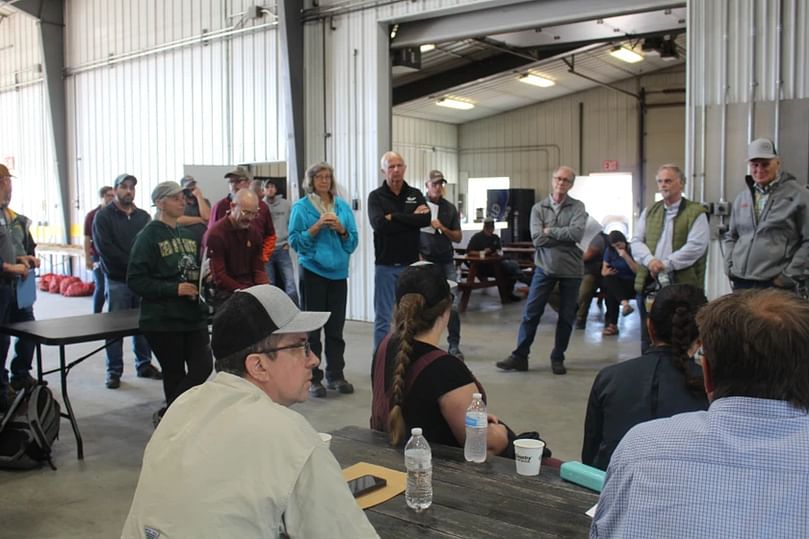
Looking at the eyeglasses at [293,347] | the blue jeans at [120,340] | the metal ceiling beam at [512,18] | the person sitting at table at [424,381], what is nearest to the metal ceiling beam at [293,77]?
the metal ceiling beam at [512,18]

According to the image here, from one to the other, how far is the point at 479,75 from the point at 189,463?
516 inches

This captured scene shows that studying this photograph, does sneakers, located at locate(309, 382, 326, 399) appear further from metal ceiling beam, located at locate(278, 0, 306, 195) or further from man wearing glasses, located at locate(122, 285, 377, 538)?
metal ceiling beam, located at locate(278, 0, 306, 195)

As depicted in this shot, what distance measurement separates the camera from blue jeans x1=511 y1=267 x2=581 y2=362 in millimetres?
5871

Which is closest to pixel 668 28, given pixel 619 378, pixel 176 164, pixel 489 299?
pixel 489 299

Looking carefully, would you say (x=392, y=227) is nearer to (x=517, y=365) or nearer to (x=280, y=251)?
(x=517, y=365)

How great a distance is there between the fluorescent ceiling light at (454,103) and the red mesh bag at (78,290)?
27.4ft

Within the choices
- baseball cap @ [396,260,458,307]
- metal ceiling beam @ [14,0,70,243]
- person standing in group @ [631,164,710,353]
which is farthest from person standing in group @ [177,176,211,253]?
metal ceiling beam @ [14,0,70,243]

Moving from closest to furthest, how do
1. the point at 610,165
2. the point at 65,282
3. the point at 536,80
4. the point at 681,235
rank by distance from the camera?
the point at 681,235 < the point at 65,282 < the point at 536,80 < the point at 610,165

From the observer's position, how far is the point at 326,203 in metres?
5.23

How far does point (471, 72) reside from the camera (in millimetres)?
13719

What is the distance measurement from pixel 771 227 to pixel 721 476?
13.0 feet

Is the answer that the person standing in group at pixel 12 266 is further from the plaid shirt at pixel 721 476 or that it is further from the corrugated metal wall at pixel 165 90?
the corrugated metal wall at pixel 165 90

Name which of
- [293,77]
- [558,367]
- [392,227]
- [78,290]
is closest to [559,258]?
[558,367]

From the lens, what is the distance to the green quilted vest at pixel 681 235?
16.6 feet
